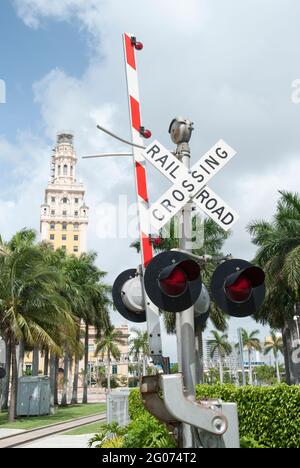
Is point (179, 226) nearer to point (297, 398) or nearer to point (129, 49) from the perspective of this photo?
point (129, 49)

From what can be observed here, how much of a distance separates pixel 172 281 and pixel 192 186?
2.61ft

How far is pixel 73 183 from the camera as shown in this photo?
479ft

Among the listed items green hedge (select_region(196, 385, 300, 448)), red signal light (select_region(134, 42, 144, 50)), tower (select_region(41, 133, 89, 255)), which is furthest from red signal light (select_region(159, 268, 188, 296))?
tower (select_region(41, 133, 89, 255))

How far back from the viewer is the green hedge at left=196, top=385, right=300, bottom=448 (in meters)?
9.43

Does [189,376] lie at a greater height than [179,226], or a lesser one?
lesser

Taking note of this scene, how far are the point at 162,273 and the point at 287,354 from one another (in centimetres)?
3747

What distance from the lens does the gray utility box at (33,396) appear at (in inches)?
1146

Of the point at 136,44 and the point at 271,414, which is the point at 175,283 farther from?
the point at 271,414

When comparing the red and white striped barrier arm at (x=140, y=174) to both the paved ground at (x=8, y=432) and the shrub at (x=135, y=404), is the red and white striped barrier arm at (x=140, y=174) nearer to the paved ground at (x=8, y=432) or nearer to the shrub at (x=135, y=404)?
the shrub at (x=135, y=404)

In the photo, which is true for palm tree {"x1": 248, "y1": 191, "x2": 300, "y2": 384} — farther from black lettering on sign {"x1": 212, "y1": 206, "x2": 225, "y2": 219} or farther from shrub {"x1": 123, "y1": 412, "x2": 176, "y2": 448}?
black lettering on sign {"x1": 212, "y1": 206, "x2": 225, "y2": 219}

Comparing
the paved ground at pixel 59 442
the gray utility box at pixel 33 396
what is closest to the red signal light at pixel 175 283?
the paved ground at pixel 59 442
